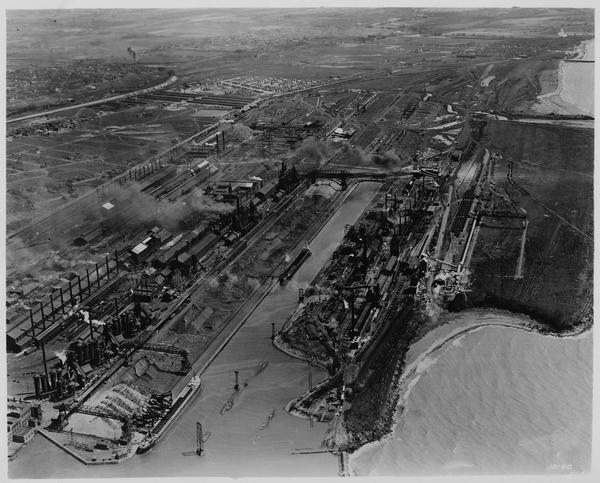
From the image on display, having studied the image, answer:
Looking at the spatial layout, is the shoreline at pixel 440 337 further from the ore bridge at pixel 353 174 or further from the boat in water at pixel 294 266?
the ore bridge at pixel 353 174

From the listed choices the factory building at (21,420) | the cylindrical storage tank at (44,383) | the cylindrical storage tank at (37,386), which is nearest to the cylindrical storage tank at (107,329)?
the cylindrical storage tank at (44,383)

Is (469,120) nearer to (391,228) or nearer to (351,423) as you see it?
(391,228)

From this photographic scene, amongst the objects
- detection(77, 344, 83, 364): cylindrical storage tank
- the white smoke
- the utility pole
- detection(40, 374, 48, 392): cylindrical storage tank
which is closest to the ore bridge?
detection(77, 344, 83, 364): cylindrical storage tank

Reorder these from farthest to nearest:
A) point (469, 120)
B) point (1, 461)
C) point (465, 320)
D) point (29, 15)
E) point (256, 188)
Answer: point (469, 120) → point (256, 188) → point (465, 320) → point (29, 15) → point (1, 461)

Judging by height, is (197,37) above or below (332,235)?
above

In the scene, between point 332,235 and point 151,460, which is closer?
point 151,460

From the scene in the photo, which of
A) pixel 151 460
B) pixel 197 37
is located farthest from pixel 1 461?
pixel 197 37

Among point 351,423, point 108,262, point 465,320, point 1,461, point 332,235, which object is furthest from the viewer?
point 332,235
